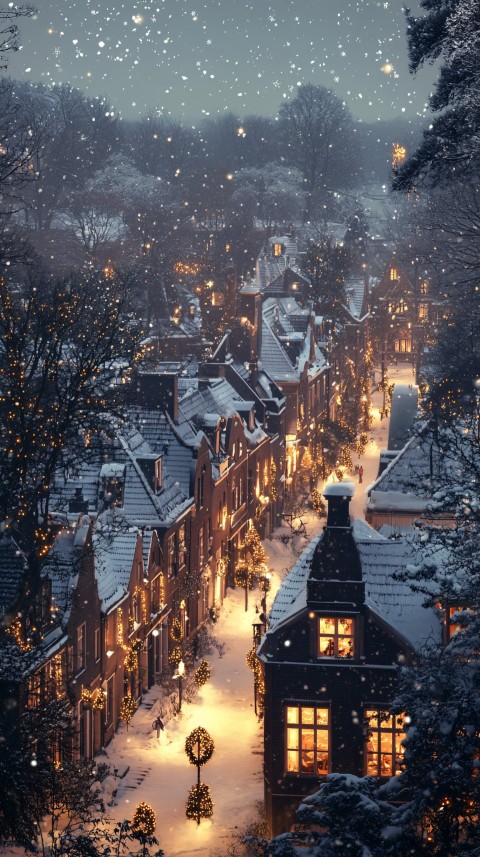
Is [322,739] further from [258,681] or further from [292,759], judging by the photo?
[258,681]

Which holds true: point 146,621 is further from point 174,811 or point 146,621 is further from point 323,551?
point 323,551

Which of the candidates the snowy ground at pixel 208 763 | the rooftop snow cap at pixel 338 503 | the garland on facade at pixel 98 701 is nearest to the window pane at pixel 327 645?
the rooftop snow cap at pixel 338 503

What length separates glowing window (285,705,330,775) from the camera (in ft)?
96.3

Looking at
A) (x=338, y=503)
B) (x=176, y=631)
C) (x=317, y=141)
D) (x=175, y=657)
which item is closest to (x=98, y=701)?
(x=175, y=657)

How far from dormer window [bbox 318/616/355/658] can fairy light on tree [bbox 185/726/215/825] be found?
4.92 metres

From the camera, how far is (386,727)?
29.0m

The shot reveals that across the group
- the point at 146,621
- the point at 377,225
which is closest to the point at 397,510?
the point at 146,621

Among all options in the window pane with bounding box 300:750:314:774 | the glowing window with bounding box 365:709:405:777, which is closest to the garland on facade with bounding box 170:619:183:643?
the window pane with bounding box 300:750:314:774

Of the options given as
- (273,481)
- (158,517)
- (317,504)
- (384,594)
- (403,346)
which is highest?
(403,346)

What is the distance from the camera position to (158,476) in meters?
41.5

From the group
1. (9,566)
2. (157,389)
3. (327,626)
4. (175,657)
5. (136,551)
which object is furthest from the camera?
(157,389)

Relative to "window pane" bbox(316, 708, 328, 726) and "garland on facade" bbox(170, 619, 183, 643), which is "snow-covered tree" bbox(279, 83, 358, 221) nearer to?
"garland on facade" bbox(170, 619, 183, 643)

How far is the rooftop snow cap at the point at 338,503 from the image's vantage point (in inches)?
1117

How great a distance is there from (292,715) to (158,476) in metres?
13.9
